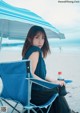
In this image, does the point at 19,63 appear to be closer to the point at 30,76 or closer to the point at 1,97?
the point at 30,76

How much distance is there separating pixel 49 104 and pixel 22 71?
0.43 meters

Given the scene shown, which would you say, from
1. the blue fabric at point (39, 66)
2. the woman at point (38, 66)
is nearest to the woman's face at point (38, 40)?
the woman at point (38, 66)

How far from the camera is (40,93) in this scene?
371cm

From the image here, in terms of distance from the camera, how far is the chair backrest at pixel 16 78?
3.46 meters

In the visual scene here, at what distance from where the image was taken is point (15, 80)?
3553 millimetres

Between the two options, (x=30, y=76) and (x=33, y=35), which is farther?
(x=33, y=35)

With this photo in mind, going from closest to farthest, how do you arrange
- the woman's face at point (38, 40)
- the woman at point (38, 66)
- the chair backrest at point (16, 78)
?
the chair backrest at point (16, 78) < the woman at point (38, 66) < the woman's face at point (38, 40)

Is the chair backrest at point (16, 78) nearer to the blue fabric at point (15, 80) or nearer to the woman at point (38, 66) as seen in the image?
the blue fabric at point (15, 80)

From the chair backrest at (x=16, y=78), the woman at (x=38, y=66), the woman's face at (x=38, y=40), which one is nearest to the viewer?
the chair backrest at (x=16, y=78)

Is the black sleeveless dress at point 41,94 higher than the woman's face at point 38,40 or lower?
lower

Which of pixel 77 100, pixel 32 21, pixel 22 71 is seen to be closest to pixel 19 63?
pixel 22 71

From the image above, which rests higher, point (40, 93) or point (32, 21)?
point (32, 21)

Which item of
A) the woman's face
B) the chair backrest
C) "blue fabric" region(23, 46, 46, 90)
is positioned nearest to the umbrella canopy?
the woman's face

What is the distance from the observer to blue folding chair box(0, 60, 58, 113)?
346 centimetres
